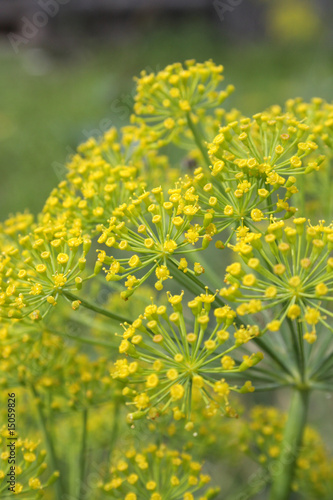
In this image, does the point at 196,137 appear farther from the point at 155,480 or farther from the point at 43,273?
the point at 155,480

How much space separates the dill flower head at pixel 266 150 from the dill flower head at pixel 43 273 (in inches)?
25.2

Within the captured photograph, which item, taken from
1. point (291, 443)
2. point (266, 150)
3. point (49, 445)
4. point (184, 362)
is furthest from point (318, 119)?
point (49, 445)

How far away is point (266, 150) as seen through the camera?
6.76 feet

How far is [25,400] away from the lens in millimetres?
3117

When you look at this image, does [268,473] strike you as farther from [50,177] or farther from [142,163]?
[50,177]

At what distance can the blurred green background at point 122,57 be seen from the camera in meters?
8.95

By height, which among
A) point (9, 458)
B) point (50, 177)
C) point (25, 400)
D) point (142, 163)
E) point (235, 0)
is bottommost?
point (9, 458)

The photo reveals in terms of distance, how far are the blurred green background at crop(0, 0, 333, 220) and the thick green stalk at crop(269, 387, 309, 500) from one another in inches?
236

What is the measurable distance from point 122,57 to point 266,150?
41.1 feet

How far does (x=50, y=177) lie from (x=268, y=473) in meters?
6.54

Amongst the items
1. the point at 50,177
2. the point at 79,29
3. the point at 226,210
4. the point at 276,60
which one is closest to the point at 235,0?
the point at 276,60

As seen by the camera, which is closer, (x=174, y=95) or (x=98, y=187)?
(x=98, y=187)

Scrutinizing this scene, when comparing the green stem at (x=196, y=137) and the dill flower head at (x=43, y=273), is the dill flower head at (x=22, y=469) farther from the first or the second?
the green stem at (x=196, y=137)

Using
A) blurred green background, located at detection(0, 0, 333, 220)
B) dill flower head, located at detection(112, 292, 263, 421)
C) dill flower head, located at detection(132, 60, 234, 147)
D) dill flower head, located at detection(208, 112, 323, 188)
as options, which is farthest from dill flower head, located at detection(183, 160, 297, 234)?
blurred green background, located at detection(0, 0, 333, 220)
